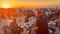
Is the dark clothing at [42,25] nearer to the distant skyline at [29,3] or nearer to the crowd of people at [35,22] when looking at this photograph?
the crowd of people at [35,22]

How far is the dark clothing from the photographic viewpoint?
118 cm

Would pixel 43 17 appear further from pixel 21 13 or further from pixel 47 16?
pixel 21 13

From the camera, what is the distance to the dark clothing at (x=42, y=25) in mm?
1184

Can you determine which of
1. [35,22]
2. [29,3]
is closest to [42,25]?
[35,22]

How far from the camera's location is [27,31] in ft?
3.90

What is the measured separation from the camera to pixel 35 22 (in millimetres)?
1195

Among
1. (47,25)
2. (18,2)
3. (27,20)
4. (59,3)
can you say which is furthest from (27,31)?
(59,3)

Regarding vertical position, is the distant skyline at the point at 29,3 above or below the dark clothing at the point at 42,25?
above

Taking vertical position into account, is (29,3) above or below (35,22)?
above

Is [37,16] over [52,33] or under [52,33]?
over

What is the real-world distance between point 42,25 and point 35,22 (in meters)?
0.08

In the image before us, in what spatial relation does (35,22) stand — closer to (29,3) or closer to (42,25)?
(42,25)

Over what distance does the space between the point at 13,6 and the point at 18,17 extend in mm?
135

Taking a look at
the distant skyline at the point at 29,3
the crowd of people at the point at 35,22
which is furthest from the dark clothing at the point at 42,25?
the distant skyline at the point at 29,3
